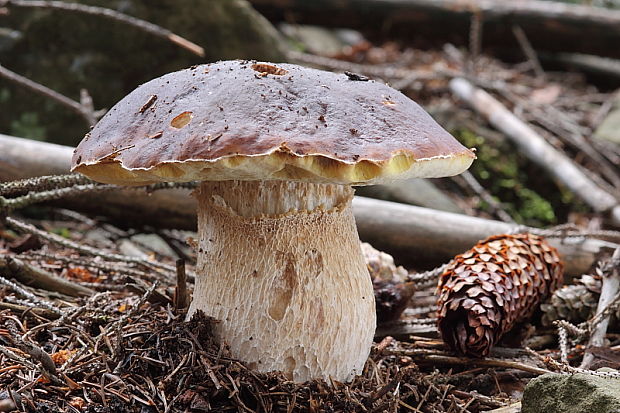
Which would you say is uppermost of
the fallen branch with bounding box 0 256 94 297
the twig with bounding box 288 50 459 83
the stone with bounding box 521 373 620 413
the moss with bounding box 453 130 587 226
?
the twig with bounding box 288 50 459 83

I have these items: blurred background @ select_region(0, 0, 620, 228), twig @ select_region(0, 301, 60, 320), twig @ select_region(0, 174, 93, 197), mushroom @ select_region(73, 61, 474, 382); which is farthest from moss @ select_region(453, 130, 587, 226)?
twig @ select_region(0, 301, 60, 320)

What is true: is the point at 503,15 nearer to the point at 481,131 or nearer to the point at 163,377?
the point at 481,131

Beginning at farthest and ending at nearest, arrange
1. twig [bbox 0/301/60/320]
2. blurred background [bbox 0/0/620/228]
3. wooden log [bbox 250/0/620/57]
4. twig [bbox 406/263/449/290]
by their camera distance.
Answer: wooden log [bbox 250/0/620/57] → blurred background [bbox 0/0/620/228] → twig [bbox 406/263/449/290] → twig [bbox 0/301/60/320]

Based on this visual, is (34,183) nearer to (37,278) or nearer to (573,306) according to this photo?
(37,278)

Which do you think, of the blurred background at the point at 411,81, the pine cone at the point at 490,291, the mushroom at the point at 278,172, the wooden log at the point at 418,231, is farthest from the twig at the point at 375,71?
the mushroom at the point at 278,172

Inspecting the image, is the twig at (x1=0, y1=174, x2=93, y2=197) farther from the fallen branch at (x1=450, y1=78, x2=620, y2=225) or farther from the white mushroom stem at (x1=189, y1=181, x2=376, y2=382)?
the fallen branch at (x1=450, y1=78, x2=620, y2=225)

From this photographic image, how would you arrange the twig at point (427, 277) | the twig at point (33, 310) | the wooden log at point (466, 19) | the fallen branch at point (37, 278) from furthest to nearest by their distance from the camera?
the wooden log at point (466, 19) → the twig at point (427, 277) → the fallen branch at point (37, 278) → the twig at point (33, 310)

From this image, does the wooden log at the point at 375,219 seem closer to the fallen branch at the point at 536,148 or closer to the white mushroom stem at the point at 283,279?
the fallen branch at the point at 536,148
